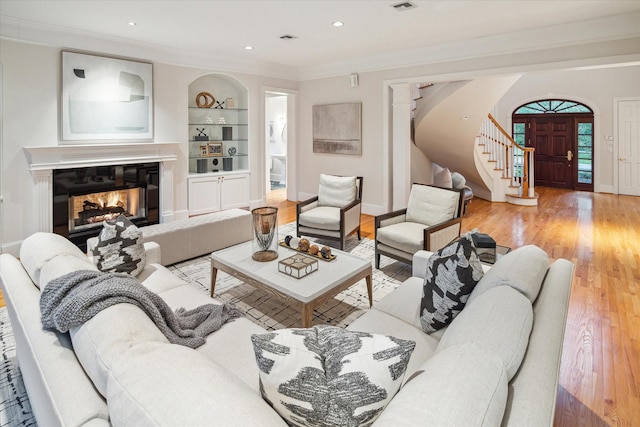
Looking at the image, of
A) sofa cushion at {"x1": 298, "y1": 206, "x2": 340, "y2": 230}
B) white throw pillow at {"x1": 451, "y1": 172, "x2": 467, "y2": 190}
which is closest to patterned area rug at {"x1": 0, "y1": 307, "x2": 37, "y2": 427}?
sofa cushion at {"x1": 298, "y1": 206, "x2": 340, "y2": 230}

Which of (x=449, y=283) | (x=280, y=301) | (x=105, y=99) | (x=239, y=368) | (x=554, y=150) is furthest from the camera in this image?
(x=554, y=150)

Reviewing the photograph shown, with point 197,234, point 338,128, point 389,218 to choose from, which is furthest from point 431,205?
point 338,128

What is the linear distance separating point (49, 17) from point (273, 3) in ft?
7.97

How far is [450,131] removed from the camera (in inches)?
259

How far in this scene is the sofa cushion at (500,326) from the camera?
1085mm

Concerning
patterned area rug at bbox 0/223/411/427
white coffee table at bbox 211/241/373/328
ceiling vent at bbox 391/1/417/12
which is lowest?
patterned area rug at bbox 0/223/411/427

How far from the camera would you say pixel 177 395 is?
0.85 meters

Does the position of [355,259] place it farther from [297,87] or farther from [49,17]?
[297,87]

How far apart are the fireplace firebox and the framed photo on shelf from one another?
1.17 m

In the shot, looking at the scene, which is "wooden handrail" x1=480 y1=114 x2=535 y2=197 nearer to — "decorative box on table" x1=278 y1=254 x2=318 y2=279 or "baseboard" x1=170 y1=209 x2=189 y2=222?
"baseboard" x1=170 y1=209 x2=189 y2=222

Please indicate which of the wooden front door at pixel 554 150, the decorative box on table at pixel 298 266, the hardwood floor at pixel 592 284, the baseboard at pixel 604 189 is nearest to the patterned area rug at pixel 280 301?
the decorative box on table at pixel 298 266

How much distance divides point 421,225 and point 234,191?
3.67m

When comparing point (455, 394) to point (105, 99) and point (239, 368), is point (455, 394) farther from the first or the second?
point (105, 99)

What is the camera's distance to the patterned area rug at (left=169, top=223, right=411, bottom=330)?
2.80m
